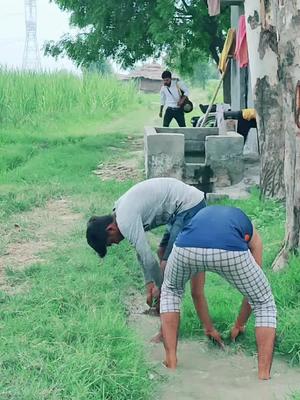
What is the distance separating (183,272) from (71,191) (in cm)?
619

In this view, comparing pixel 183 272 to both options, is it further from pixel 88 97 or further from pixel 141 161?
pixel 88 97

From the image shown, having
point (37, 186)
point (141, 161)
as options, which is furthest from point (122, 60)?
point (37, 186)

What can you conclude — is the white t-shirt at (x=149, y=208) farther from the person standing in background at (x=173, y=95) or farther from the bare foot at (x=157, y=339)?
the person standing in background at (x=173, y=95)

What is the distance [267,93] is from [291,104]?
2.66 m

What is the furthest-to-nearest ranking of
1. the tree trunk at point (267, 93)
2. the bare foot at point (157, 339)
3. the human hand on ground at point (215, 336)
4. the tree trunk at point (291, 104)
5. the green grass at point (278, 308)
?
the tree trunk at point (267, 93) < the tree trunk at point (291, 104) < the bare foot at point (157, 339) < the human hand on ground at point (215, 336) < the green grass at point (278, 308)

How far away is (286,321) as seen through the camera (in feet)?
15.5

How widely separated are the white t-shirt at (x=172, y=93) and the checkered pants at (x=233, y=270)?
1027cm

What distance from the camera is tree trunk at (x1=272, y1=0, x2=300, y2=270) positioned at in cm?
550

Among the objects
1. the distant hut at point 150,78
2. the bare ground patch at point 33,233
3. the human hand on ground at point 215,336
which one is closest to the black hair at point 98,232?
the human hand on ground at point 215,336

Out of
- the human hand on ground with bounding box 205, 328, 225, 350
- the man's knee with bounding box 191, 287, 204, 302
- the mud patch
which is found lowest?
the human hand on ground with bounding box 205, 328, 225, 350

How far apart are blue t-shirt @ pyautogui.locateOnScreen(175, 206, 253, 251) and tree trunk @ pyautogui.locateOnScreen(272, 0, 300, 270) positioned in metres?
1.61

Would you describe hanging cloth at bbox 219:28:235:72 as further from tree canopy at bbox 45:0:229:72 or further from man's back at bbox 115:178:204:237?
man's back at bbox 115:178:204:237

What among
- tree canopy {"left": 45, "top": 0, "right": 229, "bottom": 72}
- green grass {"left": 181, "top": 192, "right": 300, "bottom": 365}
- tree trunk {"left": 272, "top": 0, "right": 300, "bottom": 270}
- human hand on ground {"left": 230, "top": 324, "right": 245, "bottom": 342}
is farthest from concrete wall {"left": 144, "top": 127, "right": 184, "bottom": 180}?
tree canopy {"left": 45, "top": 0, "right": 229, "bottom": 72}

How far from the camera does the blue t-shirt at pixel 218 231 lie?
13.1ft
